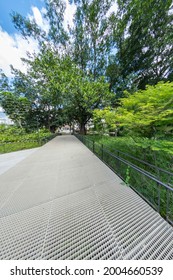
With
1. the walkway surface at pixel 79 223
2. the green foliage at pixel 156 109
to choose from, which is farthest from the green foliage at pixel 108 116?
the walkway surface at pixel 79 223

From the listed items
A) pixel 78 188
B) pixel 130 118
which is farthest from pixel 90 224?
pixel 130 118

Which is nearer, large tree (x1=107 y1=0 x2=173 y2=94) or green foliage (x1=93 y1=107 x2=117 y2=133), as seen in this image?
green foliage (x1=93 y1=107 x2=117 y2=133)

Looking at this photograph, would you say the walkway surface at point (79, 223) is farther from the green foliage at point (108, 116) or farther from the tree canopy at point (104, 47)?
the tree canopy at point (104, 47)

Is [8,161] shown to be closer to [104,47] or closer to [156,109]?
[156,109]

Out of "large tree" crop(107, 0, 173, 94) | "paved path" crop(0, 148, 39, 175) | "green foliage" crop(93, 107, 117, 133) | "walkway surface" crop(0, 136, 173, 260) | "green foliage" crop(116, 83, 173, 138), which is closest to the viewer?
"walkway surface" crop(0, 136, 173, 260)

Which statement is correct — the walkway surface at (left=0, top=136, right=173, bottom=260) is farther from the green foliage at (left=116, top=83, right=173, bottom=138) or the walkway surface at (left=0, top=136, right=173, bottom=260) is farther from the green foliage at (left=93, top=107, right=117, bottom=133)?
the green foliage at (left=93, top=107, right=117, bottom=133)

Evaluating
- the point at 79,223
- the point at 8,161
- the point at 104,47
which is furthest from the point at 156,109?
the point at 104,47

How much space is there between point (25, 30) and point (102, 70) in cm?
806

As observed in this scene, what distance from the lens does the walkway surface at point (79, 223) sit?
144cm

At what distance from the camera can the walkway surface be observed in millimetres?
1439

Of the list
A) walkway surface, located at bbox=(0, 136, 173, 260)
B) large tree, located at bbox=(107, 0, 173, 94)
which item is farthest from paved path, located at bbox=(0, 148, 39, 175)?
large tree, located at bbox=(107, 0, 173, 94)

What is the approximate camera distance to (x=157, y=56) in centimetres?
1143
